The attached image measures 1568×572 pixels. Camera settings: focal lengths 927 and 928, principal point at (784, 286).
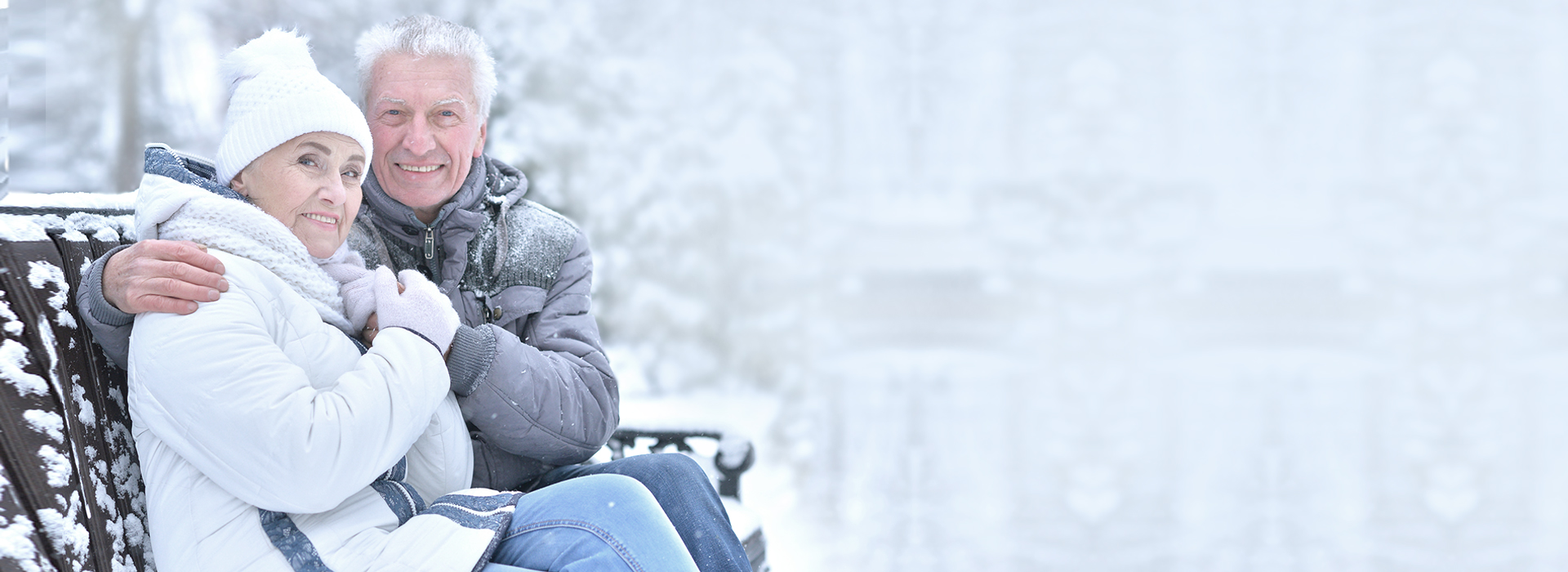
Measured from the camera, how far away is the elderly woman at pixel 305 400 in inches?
44.8

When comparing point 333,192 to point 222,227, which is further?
point 333,192

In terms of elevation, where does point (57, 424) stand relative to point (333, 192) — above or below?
below

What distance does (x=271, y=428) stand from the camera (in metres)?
1.12

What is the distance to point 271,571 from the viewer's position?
1171 mm

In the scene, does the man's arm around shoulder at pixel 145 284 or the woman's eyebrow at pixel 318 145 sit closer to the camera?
the man's arm around shoulder at pixel 145 284

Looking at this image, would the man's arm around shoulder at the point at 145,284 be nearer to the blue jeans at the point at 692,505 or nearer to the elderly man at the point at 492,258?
the elderly man at the point at 492,258

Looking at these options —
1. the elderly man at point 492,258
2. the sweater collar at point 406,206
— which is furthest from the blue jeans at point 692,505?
the sweater collar at point 406,206

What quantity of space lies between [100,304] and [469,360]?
1.61 ft

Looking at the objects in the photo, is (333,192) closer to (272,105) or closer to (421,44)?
(272,105)

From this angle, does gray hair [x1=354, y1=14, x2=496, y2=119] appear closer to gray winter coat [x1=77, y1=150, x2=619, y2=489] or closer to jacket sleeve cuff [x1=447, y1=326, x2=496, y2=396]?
gray winter coat [x1=77, y1=150, x2=619, y2=489]

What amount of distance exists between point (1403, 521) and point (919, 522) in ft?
11.2

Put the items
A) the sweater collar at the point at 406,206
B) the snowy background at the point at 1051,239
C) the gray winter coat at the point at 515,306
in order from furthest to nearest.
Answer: the snowy background at the point at 1051,239 < the sweater collar at the point at 406,206 < the gray winter coat at the point at 515,306

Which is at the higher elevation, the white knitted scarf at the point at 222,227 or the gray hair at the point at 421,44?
the gray hair at the point at 421,44

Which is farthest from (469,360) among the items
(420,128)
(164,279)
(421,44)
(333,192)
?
(421,44)
